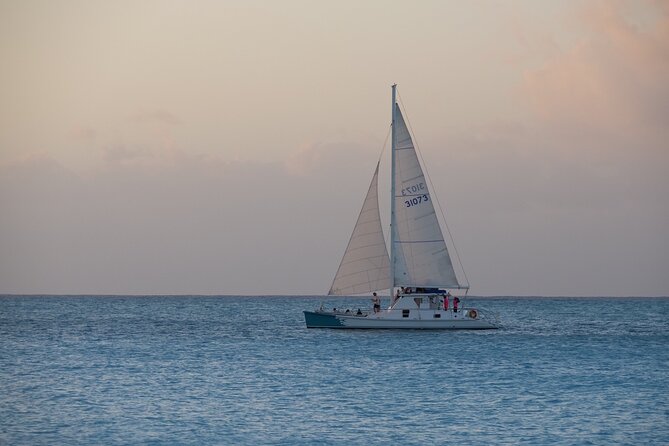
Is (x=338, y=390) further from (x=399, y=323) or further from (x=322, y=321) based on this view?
(x=322, y=321)

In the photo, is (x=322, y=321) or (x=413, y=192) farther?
(x=322, y=321)

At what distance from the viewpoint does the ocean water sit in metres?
36.1

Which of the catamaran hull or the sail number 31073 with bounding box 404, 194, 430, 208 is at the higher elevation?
the sail number 31073 with bounding box 404, 194, 430, 208

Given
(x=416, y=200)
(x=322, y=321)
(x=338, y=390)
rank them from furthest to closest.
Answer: (x=322, y=321), (x=416, y=200), (x=338, y=390)

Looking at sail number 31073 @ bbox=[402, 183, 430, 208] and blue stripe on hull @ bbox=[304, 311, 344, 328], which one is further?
blue stripe on hull @ bbox=[304, 311, 344, 328]

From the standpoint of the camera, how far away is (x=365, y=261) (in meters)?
75.1

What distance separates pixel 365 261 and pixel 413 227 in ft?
13.6

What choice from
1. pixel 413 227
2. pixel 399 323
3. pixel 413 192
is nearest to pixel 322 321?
pixel 399 323

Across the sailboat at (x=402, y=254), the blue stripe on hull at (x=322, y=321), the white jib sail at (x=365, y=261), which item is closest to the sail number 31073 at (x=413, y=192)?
the sailboat at (x=402, y=254)

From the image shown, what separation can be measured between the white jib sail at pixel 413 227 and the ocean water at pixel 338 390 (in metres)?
4.23

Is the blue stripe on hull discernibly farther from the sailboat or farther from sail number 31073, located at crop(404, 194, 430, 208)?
sail number 31073, located at crop(404, 194, 430, 208)

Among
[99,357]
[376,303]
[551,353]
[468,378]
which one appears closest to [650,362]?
[551,353]

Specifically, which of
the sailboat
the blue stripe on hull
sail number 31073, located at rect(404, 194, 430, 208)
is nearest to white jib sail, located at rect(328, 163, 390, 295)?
the sailboat

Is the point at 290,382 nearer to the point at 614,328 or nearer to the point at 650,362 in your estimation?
the point at 650,362
